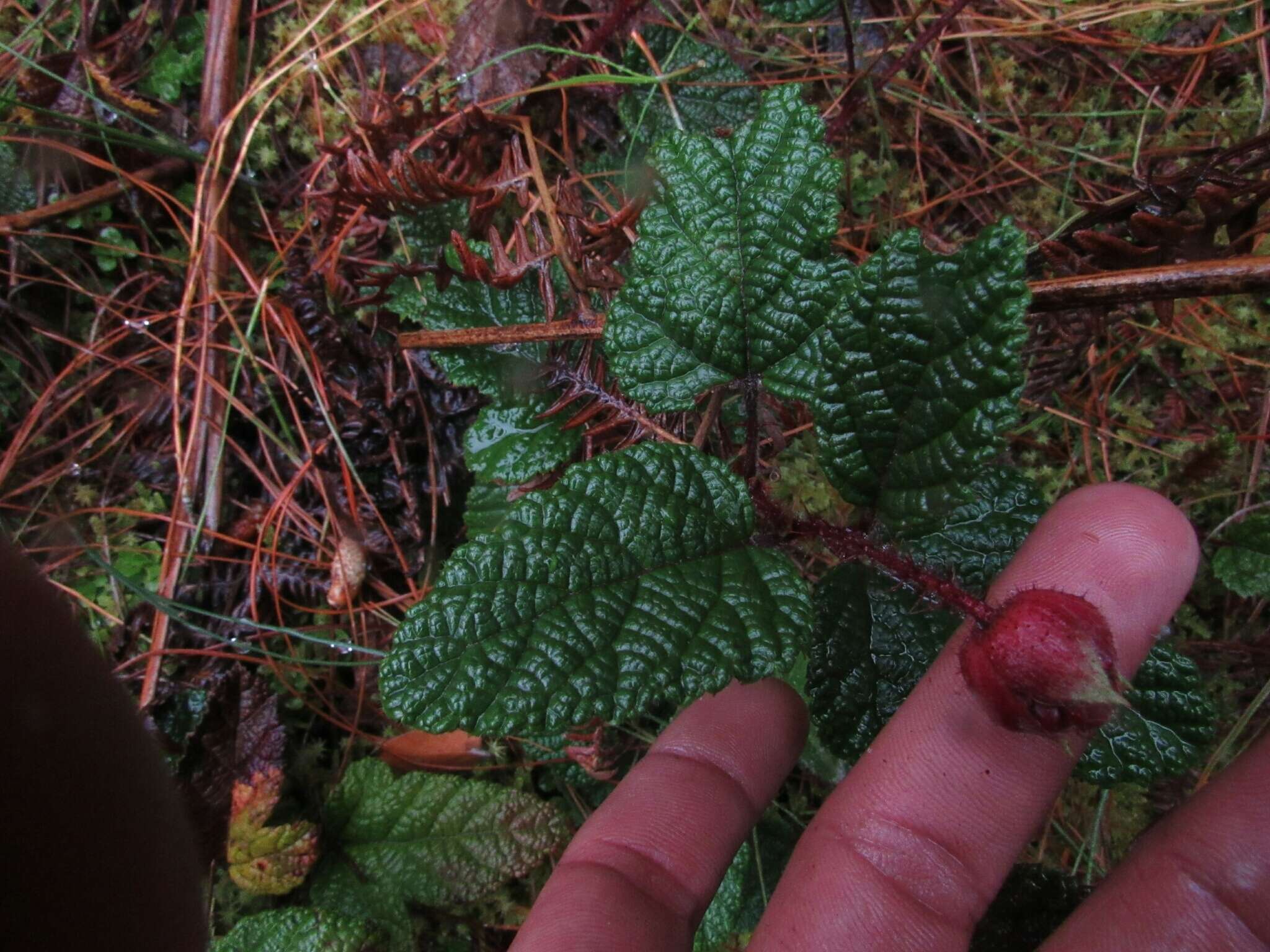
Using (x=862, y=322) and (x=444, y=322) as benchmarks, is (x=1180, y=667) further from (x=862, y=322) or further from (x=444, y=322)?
(x=444, y=322)

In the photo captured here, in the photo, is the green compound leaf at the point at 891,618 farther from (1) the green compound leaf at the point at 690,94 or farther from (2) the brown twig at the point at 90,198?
(2) the brown twig at the point at 90,198

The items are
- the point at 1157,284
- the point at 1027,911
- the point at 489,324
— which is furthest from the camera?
the point at 489,324

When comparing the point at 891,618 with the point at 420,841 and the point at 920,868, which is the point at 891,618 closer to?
the point at 920,868

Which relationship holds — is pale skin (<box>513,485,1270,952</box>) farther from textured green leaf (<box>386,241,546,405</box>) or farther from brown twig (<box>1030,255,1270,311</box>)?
textured green leaf (<box>386,241,546,405</box>)

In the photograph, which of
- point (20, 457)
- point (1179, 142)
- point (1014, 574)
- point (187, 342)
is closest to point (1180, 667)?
point (1014, 574)

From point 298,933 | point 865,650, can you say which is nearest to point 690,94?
point 865,650

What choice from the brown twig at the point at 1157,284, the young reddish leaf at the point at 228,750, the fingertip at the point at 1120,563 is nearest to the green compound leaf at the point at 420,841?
the young reddish leaf at the point at 228,750
